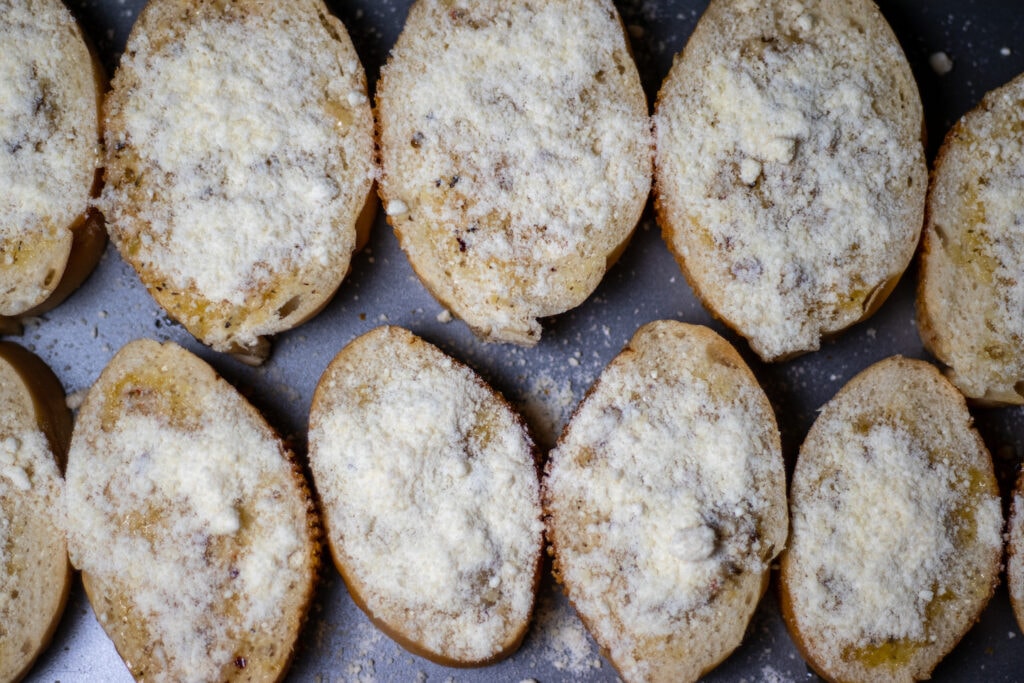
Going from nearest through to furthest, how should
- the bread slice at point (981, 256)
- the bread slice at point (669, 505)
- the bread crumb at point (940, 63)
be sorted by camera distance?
1. the bread slice at point (669, 505)
2. the bread slice at point (981, 256)
3. the bread crumb at point (940, 63)

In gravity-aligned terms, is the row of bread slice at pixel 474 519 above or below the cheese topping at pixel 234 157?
below

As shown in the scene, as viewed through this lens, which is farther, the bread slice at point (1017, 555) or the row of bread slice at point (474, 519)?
the bread slice at point (1017, 555)

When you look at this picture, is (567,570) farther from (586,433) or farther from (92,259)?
(92,259)

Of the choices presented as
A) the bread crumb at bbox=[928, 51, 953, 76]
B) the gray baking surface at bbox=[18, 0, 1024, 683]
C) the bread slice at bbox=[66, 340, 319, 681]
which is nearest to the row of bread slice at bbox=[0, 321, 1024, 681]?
the bread slice at bbox=[66, 340, 319, 681]

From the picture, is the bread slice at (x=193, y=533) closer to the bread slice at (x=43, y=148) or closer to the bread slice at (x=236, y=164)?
the bread slice at (x=236, y=164)

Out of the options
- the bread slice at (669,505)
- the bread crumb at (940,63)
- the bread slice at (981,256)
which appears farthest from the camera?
the bread crumb at (940,63)

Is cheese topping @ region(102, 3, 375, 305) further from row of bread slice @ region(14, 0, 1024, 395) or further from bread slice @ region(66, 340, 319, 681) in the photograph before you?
bread slice @ region(66, 340, 319, 681)

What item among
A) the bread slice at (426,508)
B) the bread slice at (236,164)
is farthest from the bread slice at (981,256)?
the bread slice at (236,164)
